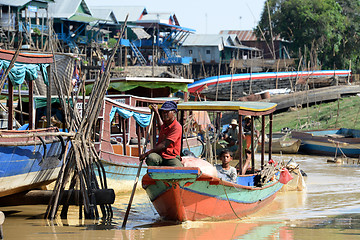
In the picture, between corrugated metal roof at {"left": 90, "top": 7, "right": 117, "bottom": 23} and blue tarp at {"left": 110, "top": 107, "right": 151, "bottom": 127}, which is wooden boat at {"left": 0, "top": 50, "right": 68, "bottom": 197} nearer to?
blue tarp at {"left": 110, "top": 107, "right": 151, "bottom": 127}

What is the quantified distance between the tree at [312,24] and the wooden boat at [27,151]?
97.7ft

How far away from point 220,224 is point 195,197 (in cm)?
74

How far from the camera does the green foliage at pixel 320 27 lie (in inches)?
1502

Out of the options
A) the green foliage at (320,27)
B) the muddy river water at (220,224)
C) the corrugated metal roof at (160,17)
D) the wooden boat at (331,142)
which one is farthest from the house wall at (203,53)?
the muddy river water at (220,224)

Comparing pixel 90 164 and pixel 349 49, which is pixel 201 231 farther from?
pixel 349 49

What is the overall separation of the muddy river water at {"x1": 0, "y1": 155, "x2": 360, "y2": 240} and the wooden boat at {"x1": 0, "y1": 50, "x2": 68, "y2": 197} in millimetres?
563

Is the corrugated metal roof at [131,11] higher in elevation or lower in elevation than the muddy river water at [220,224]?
higher

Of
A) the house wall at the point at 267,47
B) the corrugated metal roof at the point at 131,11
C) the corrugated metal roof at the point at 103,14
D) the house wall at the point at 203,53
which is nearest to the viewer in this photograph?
the corrugated metal roof at the point at 103,14

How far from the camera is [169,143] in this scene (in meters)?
7.67

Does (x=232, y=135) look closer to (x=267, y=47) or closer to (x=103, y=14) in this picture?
(x=103, y=14)

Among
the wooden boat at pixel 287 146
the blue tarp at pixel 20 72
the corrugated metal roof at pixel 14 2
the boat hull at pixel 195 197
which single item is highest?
the corrugated metal roof at pixel 14 2

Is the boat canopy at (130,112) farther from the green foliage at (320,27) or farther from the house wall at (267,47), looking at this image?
the house wall at (267,47)

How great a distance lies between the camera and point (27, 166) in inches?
346

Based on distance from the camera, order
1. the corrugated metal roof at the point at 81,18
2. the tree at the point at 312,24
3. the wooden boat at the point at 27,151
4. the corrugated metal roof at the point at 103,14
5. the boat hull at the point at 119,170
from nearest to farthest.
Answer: the wooden boat at the point at 27,151 < the boat hull at the point at 119,170 < the corrugated metal roof at the point at 81,18 < the tree at the point at 312,24 < the corrugated metal roof at the point at 103,14
